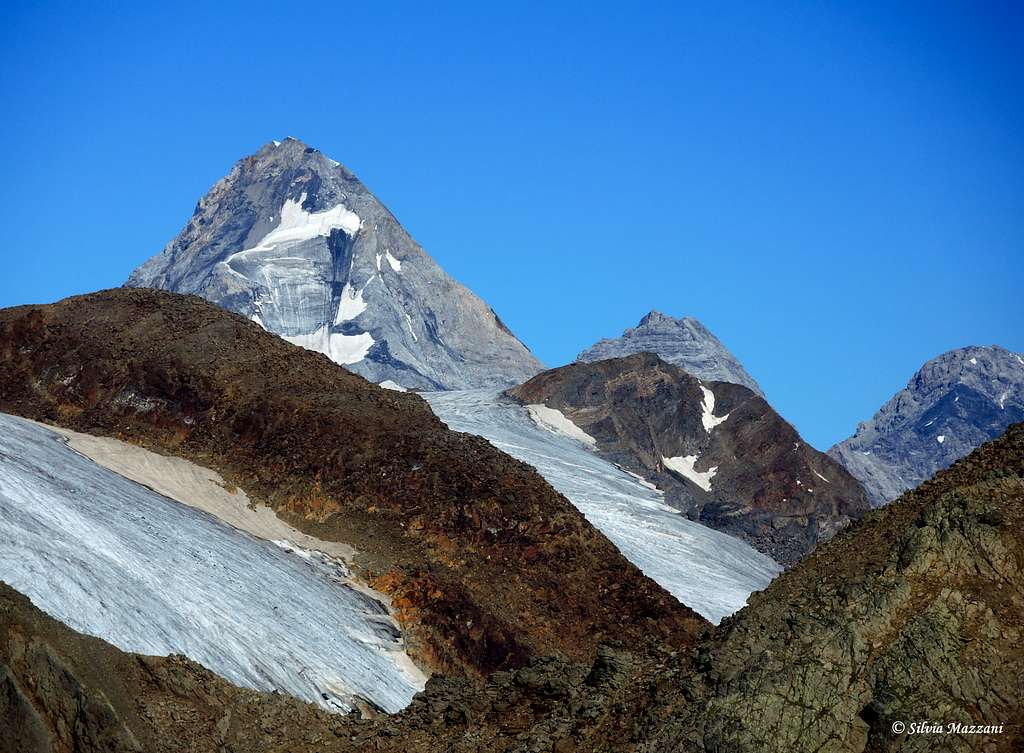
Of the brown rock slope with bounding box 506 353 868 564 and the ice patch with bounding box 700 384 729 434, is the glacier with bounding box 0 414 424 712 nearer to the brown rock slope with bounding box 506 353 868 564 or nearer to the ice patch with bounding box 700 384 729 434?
the brown rock slope with bounding box 506 353 868 564

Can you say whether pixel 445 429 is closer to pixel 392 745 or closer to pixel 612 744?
pixel 392 745

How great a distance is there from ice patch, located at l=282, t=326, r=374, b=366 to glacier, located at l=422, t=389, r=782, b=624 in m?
59.2

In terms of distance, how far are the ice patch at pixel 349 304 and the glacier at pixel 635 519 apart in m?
64.7

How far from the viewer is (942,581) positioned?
19.6m

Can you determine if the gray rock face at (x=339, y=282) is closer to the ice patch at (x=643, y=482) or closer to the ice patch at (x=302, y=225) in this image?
the ice patch at (x=302, y=225)

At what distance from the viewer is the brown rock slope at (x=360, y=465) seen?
43.6 metres

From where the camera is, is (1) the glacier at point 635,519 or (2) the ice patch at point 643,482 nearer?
(1) the glacier at point 635,519

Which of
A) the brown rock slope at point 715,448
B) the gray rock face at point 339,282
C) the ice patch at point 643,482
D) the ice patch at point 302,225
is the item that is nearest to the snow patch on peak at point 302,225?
the ice patch at point 302,225

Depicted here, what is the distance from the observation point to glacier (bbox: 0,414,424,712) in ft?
94.9

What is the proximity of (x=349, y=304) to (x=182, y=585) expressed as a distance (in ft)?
410

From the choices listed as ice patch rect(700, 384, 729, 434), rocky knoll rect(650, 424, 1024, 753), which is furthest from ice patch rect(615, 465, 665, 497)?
rocky knoll rect(650, 424, 1024, 753)

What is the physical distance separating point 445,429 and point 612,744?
109 feet

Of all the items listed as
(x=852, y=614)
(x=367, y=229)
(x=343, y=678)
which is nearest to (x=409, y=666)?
(x=343, y=678)

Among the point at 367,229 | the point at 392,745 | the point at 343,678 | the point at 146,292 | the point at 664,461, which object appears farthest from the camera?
the point at 367,229
